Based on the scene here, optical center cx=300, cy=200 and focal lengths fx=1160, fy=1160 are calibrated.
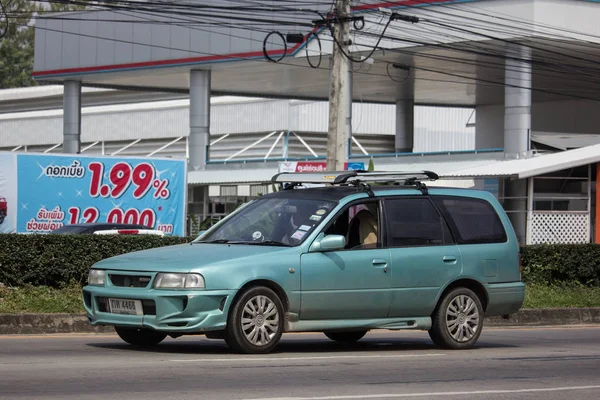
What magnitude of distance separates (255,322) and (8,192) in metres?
16.4

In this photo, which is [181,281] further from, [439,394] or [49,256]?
[49,256]

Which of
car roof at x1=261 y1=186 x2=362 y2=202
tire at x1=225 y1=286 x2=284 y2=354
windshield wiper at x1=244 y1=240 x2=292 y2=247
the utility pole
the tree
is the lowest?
tire at x1=225 y1=286 x2=284 y2=354

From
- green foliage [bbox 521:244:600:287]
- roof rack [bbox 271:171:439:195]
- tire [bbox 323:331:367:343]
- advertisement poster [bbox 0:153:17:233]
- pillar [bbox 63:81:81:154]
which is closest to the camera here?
roof rack [bbox 271:171:439:195]

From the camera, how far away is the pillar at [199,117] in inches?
1719

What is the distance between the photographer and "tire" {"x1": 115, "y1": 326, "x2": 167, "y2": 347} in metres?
12.1

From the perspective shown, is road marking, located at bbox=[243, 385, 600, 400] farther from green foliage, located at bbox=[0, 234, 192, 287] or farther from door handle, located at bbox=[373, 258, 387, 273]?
green foliage, located at bbox=[0, 234, 192, 287]

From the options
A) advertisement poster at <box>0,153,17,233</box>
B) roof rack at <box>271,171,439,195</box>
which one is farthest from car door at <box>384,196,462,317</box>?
advertisement poster at <box>0,153,17,233</box>

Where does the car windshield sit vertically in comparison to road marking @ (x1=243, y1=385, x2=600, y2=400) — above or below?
above

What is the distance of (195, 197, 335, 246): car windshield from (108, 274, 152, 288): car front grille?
4.14ft

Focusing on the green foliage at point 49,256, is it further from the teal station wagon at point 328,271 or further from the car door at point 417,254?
the car door at point 417,254

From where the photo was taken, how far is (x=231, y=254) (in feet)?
37.6

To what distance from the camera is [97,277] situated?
11.7 meters

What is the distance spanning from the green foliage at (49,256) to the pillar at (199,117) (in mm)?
25557

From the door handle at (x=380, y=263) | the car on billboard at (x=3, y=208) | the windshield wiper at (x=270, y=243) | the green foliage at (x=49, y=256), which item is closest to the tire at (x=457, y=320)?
the door handle at (x=380, y=263)
